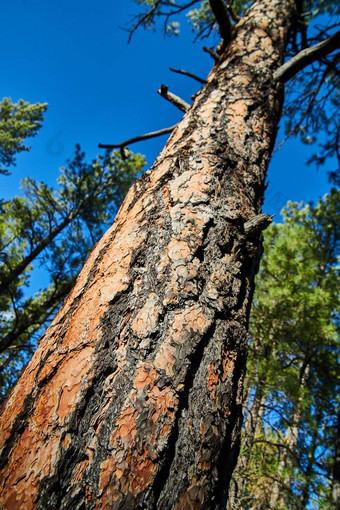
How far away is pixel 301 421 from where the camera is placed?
4172 millimetres

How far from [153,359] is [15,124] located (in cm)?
1867

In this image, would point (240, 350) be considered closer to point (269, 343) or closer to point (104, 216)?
point (269, 343)

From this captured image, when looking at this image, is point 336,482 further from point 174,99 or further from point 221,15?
point 221,15

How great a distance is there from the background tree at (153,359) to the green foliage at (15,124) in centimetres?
1696

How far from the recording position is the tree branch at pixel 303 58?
1.69 metres

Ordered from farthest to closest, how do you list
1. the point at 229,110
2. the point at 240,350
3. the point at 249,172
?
1. the point at 229,110
2. the point at 249,172
3. the point at 240,350

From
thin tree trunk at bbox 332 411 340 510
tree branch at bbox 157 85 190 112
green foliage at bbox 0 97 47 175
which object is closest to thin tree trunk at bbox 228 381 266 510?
thin tree trunk at bbox 332 411 340 510

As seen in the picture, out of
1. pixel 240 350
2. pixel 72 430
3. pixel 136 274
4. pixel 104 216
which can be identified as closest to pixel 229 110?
pixel 136 274

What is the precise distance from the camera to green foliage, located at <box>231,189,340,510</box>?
11.9 ft

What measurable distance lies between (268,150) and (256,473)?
384 centimetres

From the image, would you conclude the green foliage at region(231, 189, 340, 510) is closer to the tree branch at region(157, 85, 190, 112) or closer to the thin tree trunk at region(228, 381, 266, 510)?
the thin tree trunk at region(228, 381, 266, 510)

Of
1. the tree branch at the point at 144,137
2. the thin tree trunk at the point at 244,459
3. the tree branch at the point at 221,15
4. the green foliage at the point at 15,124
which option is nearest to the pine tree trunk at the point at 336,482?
the thin tree trunk at the point at 244,459

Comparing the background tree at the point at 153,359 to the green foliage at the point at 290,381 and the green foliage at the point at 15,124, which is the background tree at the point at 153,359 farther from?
the green foliage at the point at 15,124

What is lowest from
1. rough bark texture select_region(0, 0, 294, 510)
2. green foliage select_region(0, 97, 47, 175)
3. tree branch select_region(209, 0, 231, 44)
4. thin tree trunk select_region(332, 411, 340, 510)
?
rough bark texture select_region(0, 0, 294, 510)
